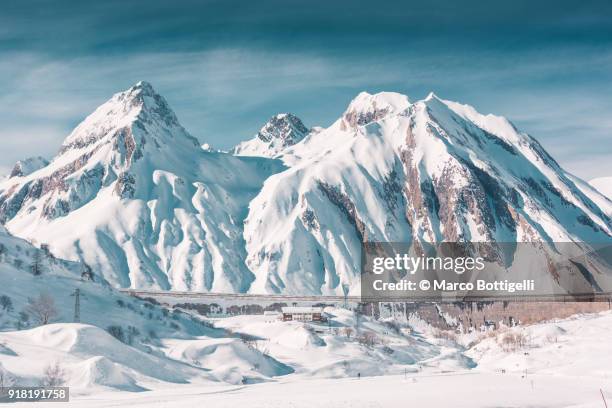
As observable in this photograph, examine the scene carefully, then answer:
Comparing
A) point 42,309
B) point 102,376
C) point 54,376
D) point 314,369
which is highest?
point 42,309

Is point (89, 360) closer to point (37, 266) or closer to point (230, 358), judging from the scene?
point (230, 358)

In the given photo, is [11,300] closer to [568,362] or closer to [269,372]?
[269,372]

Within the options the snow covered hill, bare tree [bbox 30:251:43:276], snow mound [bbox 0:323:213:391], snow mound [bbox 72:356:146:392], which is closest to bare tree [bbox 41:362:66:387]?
the snow covered hill

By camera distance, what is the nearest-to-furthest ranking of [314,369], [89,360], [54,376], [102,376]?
1. [54,376]
2. [102,376]
3. [89,360]
4. [314,369]

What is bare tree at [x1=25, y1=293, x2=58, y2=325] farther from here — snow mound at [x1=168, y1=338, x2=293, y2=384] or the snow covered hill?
snow mound at [x1=168, y1=338, x2=293, y2=384]

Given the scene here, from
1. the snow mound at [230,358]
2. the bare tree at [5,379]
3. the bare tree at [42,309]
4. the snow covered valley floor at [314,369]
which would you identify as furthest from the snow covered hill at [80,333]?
the snow mound at [230,358]

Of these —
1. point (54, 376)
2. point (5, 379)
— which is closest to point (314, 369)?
point (54, 376)

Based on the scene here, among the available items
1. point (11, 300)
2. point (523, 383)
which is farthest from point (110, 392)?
point (11, 300)
